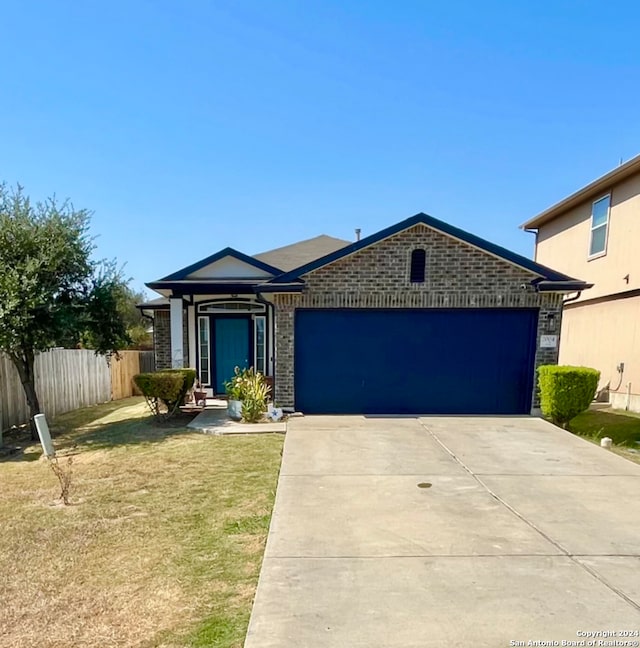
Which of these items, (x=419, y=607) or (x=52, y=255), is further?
(x=52, y=255)

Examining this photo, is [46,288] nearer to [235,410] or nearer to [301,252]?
[235,410]

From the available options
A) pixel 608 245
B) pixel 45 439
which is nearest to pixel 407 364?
pixel 45 439

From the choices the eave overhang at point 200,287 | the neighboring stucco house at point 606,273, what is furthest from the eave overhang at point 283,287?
the neighboring stucco house at point 606,273

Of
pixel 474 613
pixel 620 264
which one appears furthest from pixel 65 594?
pixel 620 264

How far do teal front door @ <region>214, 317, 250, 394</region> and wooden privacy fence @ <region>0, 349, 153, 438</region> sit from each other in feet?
11.6

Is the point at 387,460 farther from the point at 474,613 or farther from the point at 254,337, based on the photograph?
the point at 254,337

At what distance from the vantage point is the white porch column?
10.2m

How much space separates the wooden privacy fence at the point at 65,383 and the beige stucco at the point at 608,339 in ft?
48.3

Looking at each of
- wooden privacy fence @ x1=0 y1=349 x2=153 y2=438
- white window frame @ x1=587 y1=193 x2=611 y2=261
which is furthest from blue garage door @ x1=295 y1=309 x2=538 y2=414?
wooden privacy fence @ x1=0 y1=349 x2=153 y2=438

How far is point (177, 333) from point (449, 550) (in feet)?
27.8

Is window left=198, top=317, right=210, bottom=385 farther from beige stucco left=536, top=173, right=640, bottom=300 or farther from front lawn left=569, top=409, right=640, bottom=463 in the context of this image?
beige stucco left=536, top=173, right=640, bottom=300

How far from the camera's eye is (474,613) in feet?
8.45

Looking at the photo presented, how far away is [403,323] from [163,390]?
5.40m

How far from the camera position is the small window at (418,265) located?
8.66 metres
